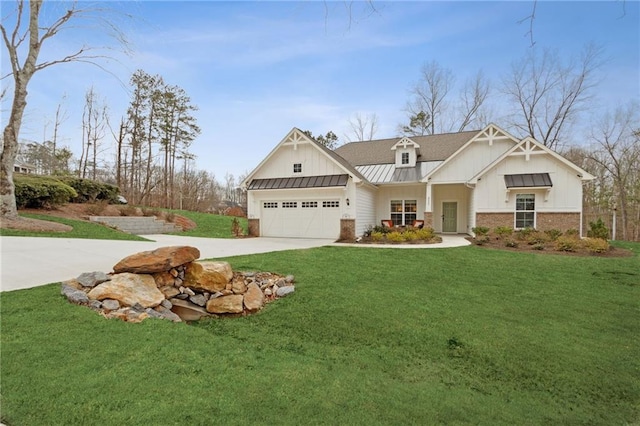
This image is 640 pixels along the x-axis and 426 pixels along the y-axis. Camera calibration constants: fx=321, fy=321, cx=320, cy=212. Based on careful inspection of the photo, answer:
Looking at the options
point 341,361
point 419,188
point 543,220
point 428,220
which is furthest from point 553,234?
point 341,361

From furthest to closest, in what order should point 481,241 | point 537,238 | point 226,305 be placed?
point 481,241 < point 537,238 < point 226,305

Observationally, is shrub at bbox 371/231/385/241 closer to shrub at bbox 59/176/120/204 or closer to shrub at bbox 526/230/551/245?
shrub at bbox 526/230/551/245

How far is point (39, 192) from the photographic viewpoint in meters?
12.9

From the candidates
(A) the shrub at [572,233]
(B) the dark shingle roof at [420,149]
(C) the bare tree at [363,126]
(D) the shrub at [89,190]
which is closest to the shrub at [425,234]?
(A) the shrub at [572,233]

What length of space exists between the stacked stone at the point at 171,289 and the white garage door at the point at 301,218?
902cm

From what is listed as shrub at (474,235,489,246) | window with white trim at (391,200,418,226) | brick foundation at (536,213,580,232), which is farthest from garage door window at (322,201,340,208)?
brick foundation at (536,213,580,232)

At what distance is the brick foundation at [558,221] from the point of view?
13859mm

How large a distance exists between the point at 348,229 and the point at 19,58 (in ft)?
46.0

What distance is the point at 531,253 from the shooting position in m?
10.6

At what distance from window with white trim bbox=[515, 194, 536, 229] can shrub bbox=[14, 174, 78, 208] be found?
20.1 meters

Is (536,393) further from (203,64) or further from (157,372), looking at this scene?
(203,64)

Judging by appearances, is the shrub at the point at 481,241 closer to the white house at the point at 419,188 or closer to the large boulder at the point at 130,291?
the white house at the point at 419,188

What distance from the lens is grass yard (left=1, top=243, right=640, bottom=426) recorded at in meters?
2.69

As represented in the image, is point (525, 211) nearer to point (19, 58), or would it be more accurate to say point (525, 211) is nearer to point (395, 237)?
point (395, 237)
